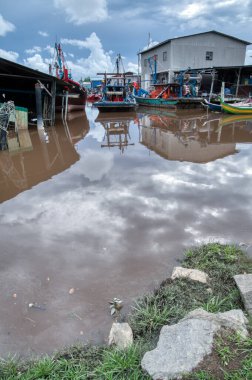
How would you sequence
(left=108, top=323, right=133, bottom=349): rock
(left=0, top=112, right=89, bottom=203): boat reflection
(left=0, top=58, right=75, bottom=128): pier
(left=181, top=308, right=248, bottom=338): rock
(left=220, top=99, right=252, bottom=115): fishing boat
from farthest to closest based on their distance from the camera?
(left=220, top=99, right=252, bottom=115): fishing boat
(left=0, top=58, right=75, bottom=128): pier
(left=0, top=112, right=89, bottom=203): boat reflection
(left=108, top=323, right=133, bottom=349): rock
(left=181, top=308, right=248, bottom=338): rock

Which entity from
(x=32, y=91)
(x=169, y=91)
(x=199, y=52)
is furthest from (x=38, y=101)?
(x=199, y=52)

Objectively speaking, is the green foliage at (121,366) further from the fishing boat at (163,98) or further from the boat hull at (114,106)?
the fishing boat at (163,98)

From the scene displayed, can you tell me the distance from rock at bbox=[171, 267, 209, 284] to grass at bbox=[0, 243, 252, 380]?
0.07m

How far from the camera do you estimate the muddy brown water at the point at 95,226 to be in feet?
9.61

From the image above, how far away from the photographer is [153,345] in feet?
7.48

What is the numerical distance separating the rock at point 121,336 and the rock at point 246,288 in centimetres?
106

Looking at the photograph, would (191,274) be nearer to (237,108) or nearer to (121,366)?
(121,366)

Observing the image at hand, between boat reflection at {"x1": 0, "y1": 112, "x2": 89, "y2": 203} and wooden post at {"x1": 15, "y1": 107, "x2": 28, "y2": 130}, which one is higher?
wooden post at {"x1": 15, "y1": 107, "x2": 28, "y2": 130}

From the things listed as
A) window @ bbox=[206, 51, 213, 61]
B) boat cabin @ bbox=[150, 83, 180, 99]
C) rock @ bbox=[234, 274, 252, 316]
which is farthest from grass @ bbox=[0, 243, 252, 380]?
window @ bbox=[206, 51, 213, 61]

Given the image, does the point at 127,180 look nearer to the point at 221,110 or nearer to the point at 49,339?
the point at 49,339

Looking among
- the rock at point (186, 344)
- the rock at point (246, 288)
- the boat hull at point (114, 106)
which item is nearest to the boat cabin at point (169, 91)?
the boat hull at point (114, 106)

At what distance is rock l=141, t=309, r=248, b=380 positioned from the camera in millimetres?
1835

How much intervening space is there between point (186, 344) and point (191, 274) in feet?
4.03

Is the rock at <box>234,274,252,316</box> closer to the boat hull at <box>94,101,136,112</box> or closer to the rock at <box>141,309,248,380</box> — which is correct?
the rock at <box>141,309,248,380</box>
